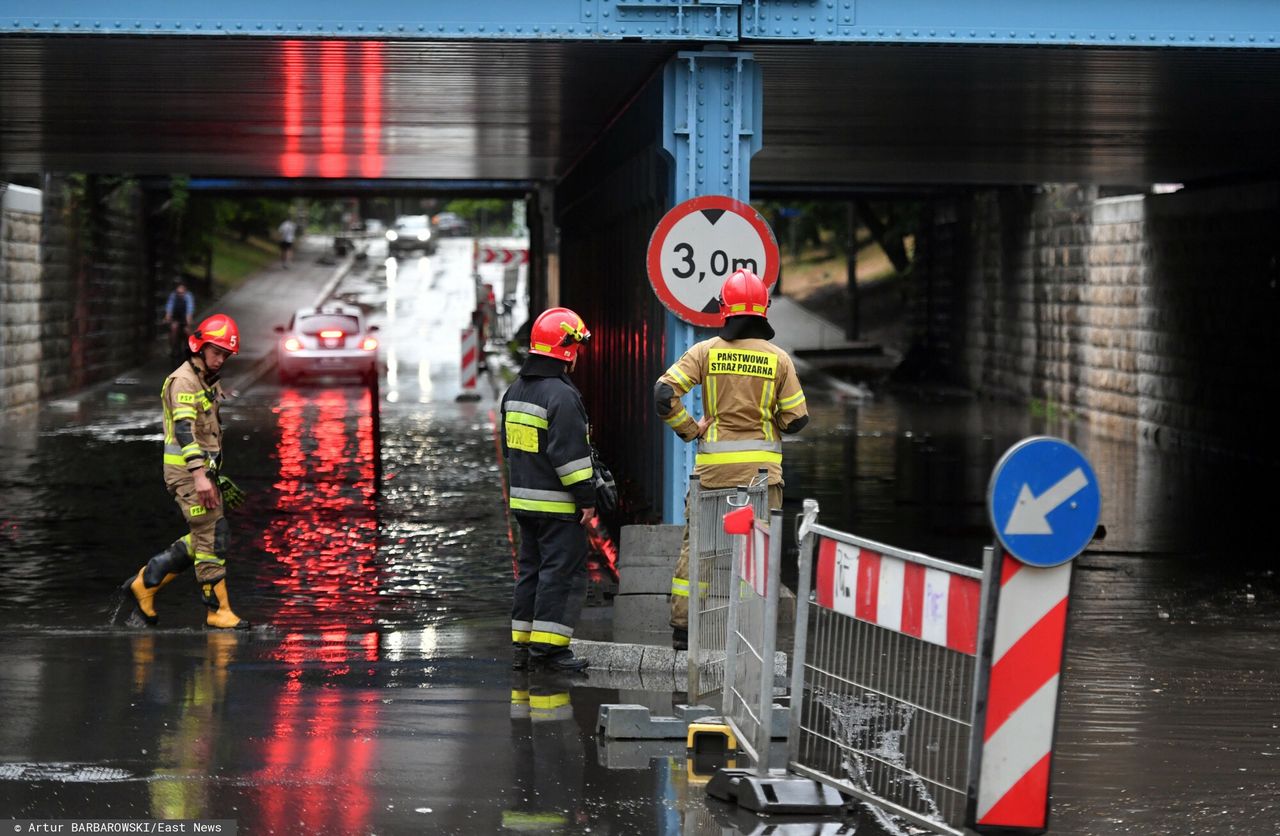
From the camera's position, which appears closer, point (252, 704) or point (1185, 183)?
point (252, 704)

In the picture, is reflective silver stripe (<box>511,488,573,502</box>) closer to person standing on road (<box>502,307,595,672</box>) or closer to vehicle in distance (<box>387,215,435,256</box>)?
person standing on road (<box>502,307,595,672</box>)

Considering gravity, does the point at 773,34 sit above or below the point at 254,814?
above

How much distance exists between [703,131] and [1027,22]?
2.04 metres

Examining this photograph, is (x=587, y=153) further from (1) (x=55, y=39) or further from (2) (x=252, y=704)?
(2) (x=252, y=704)

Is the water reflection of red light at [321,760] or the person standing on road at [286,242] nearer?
the water reflection of red light at [321,760]

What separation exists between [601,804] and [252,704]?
7.57ft

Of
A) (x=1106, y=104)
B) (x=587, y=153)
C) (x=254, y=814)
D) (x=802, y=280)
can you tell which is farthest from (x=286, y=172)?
(x=802, y=280)

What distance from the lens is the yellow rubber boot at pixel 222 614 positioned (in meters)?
10.5

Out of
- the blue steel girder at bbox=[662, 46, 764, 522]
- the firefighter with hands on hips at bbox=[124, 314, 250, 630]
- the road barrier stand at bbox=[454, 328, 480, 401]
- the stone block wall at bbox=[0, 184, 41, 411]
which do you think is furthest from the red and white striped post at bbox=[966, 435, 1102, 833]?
the road barrier stand at bbox=[454, 328, 480, 401]

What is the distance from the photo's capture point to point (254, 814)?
658cm

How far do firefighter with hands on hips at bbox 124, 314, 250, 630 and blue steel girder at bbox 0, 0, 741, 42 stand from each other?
174cm

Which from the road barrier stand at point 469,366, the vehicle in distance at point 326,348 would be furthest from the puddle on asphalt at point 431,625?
the vehicle in distance at point 326,348

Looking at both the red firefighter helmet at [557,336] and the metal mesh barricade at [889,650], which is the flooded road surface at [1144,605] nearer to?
the metal mesh barricade at [889,650]

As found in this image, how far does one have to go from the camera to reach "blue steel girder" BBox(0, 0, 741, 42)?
10.5 meters
